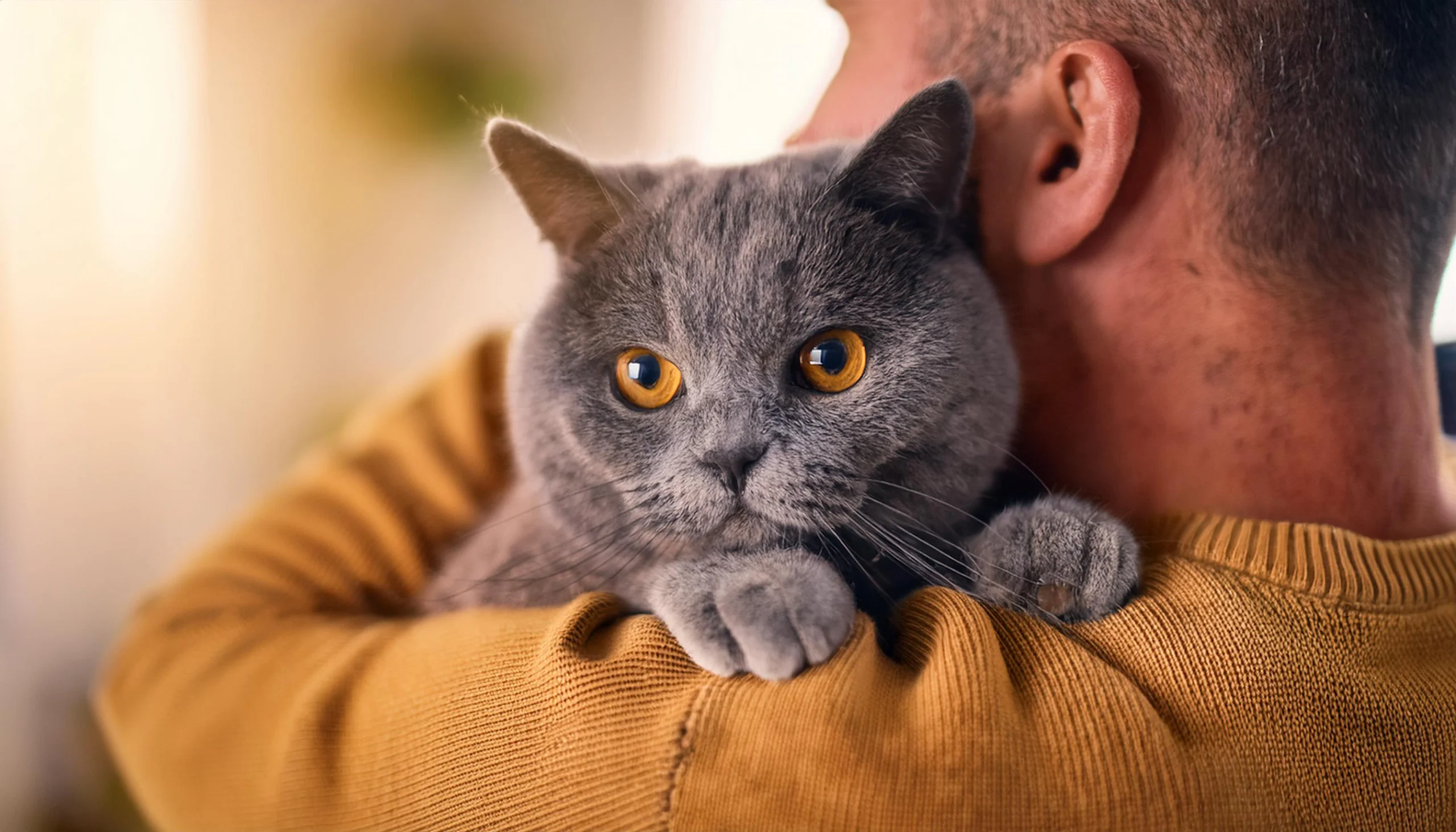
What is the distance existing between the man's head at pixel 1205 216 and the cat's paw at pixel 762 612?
0.26m

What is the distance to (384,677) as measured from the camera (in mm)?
700

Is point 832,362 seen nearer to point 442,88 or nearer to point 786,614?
point 786,614

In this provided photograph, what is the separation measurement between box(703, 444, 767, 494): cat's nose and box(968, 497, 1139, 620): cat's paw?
19 cm

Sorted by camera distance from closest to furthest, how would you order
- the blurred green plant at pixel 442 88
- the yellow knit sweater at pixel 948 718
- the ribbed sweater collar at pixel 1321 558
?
the yellow knit sweater at pixel 948 718 → the ribbed sweater collar at pixel 1321 558 → the blurred green plant at pixel 442 88

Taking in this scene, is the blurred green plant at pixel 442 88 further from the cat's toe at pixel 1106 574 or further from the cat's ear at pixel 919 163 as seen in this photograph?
the cat's toe at pixel 1106 574

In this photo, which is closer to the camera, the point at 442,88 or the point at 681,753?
the point at 681,753

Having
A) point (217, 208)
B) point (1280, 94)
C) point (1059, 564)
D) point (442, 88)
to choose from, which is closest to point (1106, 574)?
point (1059, 564)

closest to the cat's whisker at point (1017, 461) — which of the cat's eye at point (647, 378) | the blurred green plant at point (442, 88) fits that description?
the cat's eye at point (647, 378)

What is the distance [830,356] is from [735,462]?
10 cm

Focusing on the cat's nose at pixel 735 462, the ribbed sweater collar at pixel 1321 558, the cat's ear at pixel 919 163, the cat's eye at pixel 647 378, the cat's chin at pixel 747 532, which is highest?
the cat's ear at pixel 919 163

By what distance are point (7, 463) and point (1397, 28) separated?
1.25 metres

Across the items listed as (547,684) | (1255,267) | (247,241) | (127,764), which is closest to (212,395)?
(247,241)

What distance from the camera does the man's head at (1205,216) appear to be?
58cm

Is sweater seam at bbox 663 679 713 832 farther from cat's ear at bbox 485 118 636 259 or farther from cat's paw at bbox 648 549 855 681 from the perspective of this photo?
cat's ear at bbox 485 118 636 259
